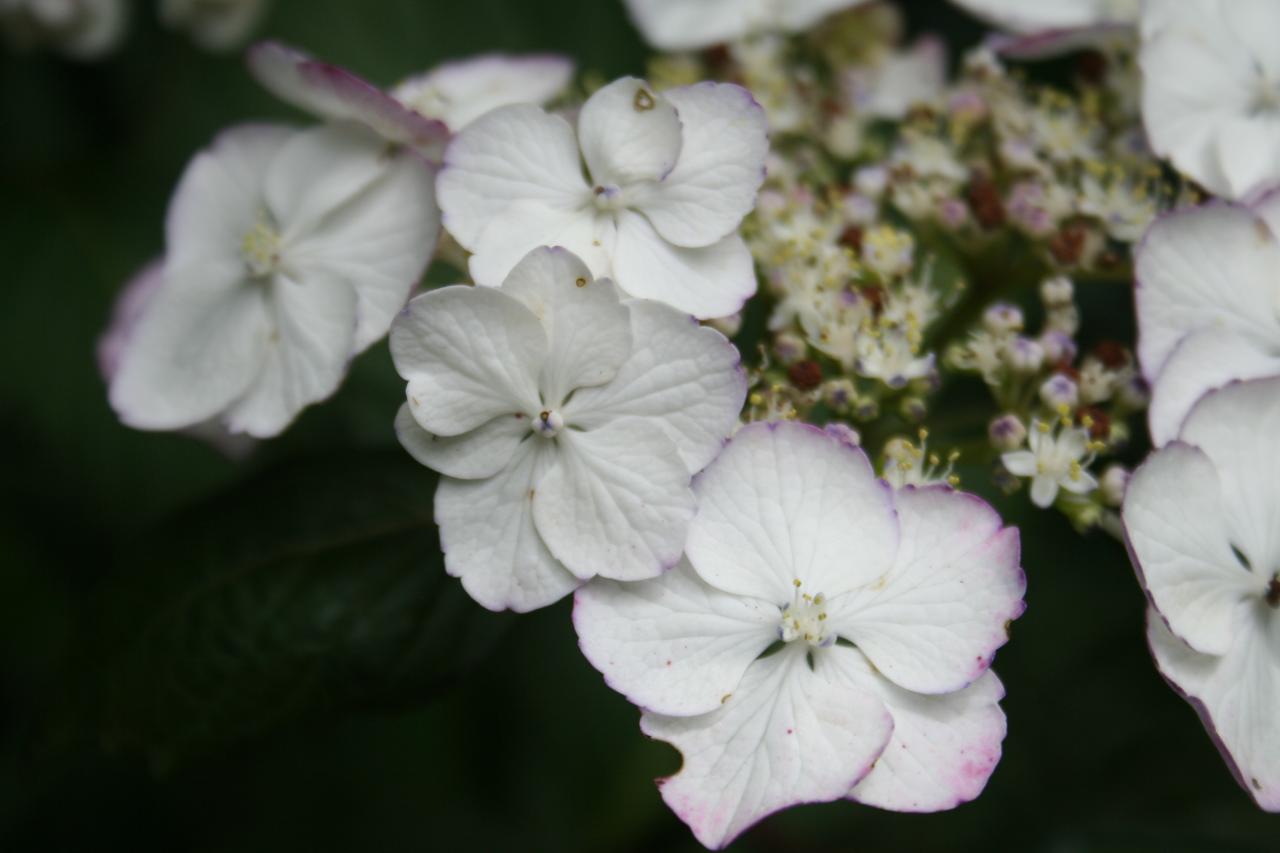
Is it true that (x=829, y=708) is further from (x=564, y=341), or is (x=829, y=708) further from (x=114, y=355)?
(x=114, y=355)

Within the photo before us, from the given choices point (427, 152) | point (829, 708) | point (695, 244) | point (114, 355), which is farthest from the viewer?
point (114, 355)

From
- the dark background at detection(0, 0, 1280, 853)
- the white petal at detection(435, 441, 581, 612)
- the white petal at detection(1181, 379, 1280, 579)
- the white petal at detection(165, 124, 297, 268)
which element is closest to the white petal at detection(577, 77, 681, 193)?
the white petal at detection(435, 441, 581, 612)

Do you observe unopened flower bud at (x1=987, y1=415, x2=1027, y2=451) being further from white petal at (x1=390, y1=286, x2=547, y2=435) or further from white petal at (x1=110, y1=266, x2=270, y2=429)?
white petal at (x1=110, y1=266, x2=270, y2=429)

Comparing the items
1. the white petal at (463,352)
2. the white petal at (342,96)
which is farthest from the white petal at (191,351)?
the white petal at (463,352)

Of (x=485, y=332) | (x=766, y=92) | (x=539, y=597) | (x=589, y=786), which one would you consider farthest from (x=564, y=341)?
(x=589, y=786)

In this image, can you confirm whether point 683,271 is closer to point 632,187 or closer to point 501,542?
point 632,187

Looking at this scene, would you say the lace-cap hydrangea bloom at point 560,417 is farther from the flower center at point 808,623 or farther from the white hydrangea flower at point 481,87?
the white hydrangea flower at point 481,87
